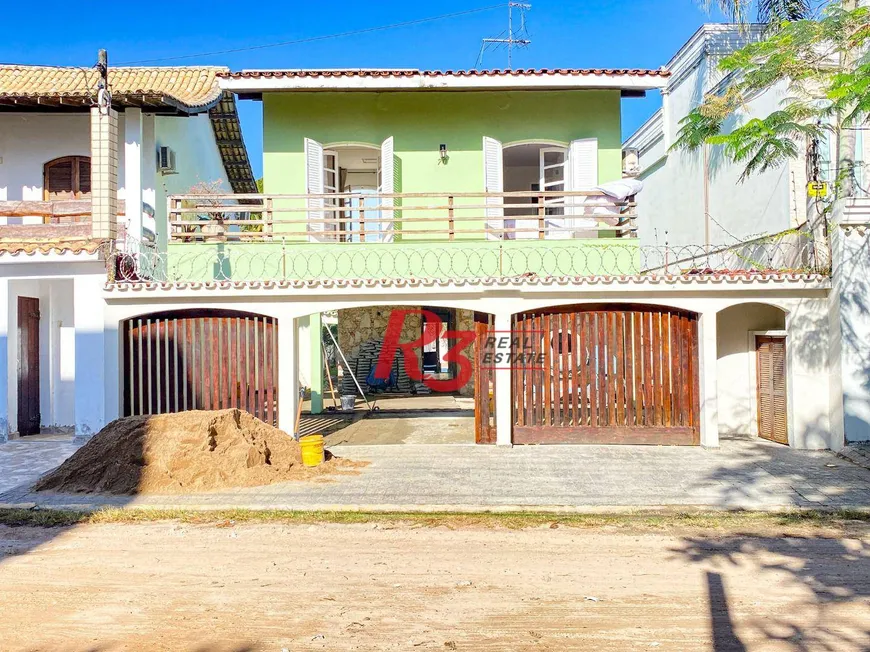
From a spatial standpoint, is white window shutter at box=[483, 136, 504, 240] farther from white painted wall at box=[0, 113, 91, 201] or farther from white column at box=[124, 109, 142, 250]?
white painted wall at box=[0, 113, 91, 201]

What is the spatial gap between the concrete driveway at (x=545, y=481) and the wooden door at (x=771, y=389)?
1.66 ft

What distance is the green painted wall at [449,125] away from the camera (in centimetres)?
1435

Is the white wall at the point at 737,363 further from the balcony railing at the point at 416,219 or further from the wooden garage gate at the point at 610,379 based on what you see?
the balcony railing at the point at 416,219

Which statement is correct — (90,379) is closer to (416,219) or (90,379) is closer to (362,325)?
(416,219)

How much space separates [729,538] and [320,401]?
10.8m

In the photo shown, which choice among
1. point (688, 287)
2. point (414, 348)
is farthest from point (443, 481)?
point (414, 348)

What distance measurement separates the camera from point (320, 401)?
611 inches

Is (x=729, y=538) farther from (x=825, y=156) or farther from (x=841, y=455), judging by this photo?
(x=825, y=156)

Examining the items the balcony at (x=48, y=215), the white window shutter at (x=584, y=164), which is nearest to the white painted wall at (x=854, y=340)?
the white window shutter at (x=584, y=164)

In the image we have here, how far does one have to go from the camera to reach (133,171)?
12.8 metres

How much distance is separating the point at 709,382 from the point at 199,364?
8.86 meters

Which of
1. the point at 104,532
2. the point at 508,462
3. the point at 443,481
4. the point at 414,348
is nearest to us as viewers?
the point at 104,532

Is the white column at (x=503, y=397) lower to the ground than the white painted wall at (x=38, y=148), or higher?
lower

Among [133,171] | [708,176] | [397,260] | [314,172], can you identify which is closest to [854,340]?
[708,176]
